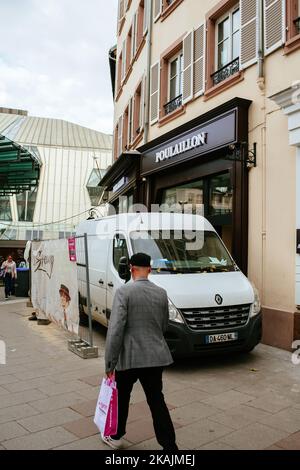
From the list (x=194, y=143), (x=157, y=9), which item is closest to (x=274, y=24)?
(x=194, y=143)

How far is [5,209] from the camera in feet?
152

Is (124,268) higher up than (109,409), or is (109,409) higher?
(124,268)

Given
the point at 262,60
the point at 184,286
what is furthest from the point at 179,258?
the point at 262,60

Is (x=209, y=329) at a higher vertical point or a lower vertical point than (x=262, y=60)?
lower

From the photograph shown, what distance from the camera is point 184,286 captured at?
6.54m

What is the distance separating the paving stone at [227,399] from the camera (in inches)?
197

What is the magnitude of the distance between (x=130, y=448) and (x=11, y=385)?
2.53 m

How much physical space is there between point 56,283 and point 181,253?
8.88 feet

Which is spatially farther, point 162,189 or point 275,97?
point 162,189

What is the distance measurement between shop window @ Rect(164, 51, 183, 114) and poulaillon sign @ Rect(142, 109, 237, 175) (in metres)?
1.29

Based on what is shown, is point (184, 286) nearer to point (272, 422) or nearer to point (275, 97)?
point (272, 422)

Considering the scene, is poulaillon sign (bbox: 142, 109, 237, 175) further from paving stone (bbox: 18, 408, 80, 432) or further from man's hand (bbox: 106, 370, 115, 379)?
man's hand (bbox: 106, 370, 115, 379)

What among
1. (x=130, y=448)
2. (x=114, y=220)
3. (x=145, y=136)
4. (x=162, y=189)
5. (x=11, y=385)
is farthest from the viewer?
(x=145, y=136)

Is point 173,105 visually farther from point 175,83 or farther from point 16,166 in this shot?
point 16,166
